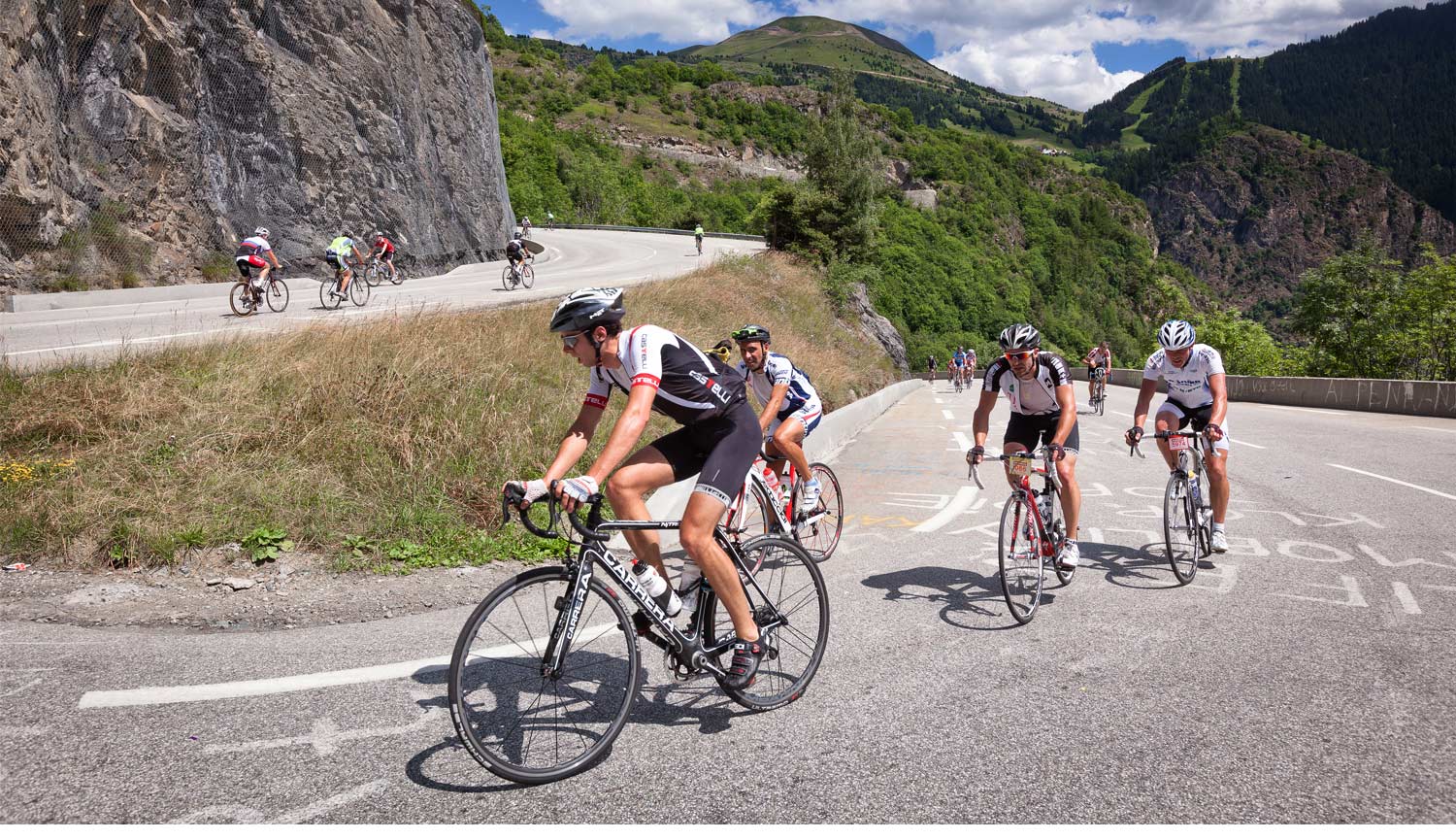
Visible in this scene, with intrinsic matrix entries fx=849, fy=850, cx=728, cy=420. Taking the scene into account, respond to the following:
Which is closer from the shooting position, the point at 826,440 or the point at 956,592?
the point at 956,592

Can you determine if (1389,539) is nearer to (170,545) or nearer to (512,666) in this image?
(512,666)

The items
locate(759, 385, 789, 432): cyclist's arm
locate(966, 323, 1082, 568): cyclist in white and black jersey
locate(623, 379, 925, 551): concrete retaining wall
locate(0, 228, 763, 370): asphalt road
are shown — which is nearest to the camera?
locate(966, 323, 1082, 568): cyclist in white and black jersey

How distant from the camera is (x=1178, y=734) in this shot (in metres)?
3.53

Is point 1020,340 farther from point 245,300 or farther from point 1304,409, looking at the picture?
point 1304,409

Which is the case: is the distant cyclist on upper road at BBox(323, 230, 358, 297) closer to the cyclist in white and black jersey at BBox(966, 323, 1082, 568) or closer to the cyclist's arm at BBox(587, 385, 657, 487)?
the cyclist in white and black jersey at BBox(966, 323, 1082, 568)

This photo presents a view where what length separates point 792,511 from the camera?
275 inches

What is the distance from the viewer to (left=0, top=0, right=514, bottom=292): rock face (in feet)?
59.9

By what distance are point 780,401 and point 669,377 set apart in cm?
300

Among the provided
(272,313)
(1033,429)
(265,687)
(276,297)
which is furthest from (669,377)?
(276,297)

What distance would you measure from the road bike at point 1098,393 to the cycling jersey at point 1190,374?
1608 cm

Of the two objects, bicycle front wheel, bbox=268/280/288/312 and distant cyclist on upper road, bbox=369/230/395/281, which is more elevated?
distant cyclist on upper road, bbox=369/230/395/281

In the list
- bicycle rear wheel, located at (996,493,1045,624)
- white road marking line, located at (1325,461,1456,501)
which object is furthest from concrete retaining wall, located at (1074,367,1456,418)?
bicycle rear wheel, located at (996,493,1045,624)

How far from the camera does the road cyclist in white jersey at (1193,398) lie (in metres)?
6.58

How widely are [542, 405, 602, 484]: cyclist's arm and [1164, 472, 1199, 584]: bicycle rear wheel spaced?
4.23m
